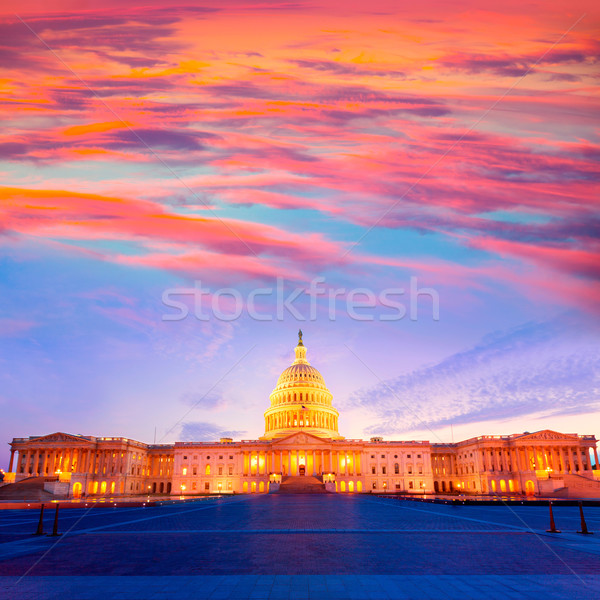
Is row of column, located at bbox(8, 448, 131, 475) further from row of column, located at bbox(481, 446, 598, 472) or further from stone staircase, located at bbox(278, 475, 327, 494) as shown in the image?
row of column, located at bbox(481, 446, 598, 472)

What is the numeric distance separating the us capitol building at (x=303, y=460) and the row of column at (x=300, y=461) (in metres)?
0.27

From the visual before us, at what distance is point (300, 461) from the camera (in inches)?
5389

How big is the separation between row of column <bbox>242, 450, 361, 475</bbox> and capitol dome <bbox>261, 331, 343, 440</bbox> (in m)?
14.2

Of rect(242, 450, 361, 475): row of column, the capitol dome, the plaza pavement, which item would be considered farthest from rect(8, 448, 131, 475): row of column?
the plaza pavement

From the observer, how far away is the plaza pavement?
11037mm

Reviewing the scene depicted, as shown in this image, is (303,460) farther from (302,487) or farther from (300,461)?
(302,487)

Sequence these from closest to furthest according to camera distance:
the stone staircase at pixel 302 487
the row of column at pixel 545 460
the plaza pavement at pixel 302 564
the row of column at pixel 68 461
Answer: the plaza pavement at pixel 302 564
the stone staircase at pixel 302 487
the row of column at pixel 545 460
the row of column at pixel 68 461

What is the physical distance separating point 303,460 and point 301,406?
72.9ft

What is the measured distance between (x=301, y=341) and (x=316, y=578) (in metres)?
176

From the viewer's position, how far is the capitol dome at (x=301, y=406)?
512ft

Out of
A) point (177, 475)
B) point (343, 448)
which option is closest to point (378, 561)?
point (343, 448)

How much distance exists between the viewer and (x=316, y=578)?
12.3 m

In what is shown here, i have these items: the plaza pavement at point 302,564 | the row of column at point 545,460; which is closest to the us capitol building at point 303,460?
the row of column at point 545,460

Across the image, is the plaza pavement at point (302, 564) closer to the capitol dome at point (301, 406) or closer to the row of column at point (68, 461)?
the row of column at point (68, 461)
